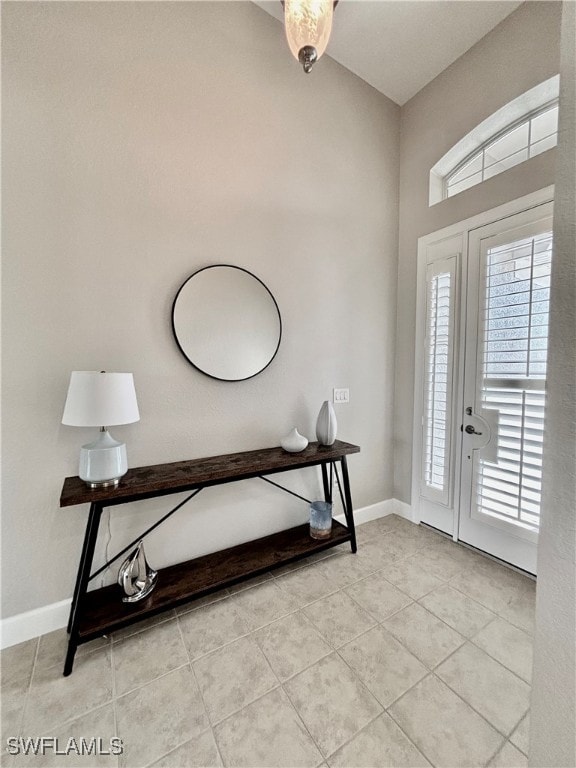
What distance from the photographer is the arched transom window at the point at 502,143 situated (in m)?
1.89

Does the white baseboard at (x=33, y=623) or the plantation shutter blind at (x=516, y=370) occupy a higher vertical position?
the plantation shutter blind at (x=516, y=370)

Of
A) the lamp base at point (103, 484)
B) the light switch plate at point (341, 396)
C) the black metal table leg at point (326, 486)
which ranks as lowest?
the black metal table leg at point (326, 486)

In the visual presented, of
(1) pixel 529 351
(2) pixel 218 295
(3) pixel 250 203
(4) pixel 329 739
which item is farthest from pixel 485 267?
(4) pixel 329 739

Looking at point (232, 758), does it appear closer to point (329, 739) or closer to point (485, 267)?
point (329, 739)

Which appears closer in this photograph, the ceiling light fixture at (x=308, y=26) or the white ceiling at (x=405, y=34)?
the ceiling light fixture at (x=308, y=26)

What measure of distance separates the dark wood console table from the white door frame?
78 cm

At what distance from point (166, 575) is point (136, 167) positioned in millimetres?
2269

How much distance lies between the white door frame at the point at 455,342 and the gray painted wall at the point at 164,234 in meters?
0.46

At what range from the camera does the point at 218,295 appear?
1861 millimetres

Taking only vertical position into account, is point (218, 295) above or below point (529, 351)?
above

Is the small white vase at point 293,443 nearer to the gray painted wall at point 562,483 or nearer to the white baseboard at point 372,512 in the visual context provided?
the white baseboard at point 372,512

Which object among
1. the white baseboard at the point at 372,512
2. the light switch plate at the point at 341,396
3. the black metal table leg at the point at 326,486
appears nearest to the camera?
the black metal table leg at the point at 326,486

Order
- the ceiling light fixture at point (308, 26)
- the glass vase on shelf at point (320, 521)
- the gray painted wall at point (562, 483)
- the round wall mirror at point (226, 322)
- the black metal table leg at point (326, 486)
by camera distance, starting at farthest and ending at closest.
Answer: the black metal table leg at point (326, 486) → the glass vase on shelf at point (320, 521) → the round wall mirror at point (226, 322) → the ceiling light fixture at point (308, 26) → the gray painted wall at point (562, 483)

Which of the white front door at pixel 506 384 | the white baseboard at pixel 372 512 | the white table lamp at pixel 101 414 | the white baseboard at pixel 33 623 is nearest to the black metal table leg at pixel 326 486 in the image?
the white baseboard at pixel 372 512
